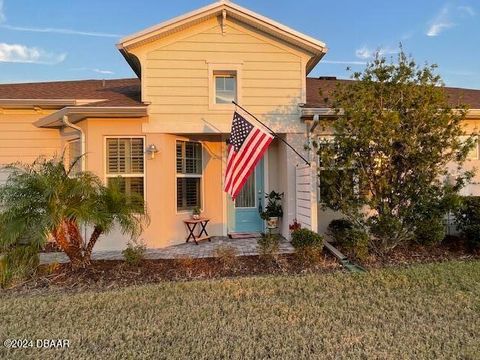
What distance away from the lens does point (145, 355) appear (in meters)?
2.96

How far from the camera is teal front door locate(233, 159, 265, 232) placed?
9.34 metres

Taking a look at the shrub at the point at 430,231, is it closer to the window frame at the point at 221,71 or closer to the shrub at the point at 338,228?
the shrub at the point at 338,228

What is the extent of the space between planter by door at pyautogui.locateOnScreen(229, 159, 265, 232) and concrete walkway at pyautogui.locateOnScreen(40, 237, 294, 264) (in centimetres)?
101

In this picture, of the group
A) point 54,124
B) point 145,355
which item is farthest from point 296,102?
point 145,355

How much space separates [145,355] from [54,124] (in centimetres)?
729

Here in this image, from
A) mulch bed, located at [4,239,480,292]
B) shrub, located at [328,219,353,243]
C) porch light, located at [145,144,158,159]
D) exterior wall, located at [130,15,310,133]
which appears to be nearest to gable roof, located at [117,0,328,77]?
exterior wall, located at [130,15,310,133]

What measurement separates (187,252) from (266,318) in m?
3.78

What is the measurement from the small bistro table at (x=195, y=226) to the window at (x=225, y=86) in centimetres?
289

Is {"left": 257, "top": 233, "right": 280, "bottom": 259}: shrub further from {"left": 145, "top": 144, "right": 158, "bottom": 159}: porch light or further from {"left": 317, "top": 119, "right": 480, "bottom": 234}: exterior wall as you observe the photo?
{"left": 145, "top": 144, "right": 158, "bottom": 159}: porch light

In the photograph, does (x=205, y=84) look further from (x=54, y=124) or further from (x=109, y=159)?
(x=54, y=124)

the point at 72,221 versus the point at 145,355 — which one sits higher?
the point at 72,221

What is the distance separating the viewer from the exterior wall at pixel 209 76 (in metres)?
7.89

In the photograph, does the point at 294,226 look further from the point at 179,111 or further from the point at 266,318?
the point at 266,318

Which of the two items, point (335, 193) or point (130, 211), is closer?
point (130, 211)
